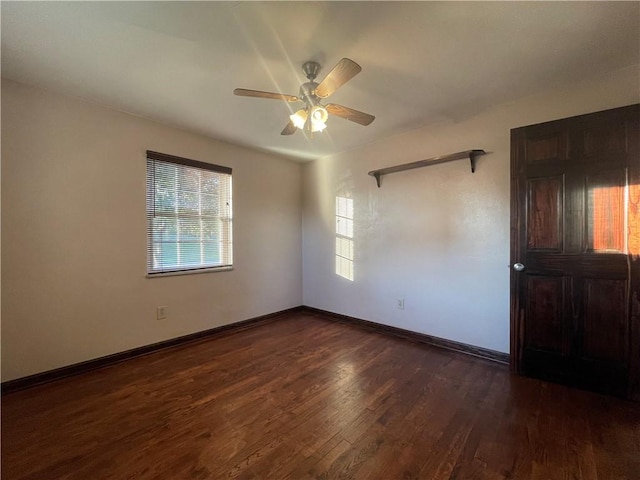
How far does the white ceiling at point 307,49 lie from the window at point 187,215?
702 mm

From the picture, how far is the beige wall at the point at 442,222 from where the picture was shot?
8.30 feet

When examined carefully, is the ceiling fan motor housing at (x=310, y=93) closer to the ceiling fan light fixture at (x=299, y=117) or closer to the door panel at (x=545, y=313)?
the ceiling fan light fixture at (x=299, y=117)

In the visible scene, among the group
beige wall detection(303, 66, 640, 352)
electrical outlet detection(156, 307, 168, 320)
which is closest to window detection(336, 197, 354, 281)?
beige wall detection(303, 66, 640, 352)

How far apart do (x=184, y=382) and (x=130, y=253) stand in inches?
54.9

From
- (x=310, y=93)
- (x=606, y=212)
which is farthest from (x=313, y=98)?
(x=606, y=212)

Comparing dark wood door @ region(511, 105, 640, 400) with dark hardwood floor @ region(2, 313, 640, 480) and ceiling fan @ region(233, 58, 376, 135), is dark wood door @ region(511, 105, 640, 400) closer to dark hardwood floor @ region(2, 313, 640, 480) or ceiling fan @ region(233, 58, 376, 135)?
dark hardwood floor @ region(2, 313, 640, 480)

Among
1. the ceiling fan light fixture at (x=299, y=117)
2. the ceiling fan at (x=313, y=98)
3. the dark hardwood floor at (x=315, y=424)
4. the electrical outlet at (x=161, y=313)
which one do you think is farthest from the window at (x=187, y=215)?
the ceiling fan light fixture at (x=299, y=117)

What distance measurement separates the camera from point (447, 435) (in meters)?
1.64

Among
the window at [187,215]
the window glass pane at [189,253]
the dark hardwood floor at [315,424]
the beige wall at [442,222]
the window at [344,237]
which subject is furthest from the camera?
the window at [344,237]

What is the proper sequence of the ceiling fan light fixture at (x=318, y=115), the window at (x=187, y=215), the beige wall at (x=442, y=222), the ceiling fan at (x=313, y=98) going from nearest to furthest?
1. the ceiling fan at (x=313, y=98)
2. the ceiling fan light fixture at (x=318, y=115)
3. the beige wall at (x=442, y=222)
4. the window at (x=187, y=215)

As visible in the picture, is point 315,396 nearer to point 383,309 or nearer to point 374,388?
point 374,388

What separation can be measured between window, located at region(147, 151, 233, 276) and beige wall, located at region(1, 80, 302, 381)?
10 cm

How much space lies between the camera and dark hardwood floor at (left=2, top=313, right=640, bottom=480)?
1412 mm

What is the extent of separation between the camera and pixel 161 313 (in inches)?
116
